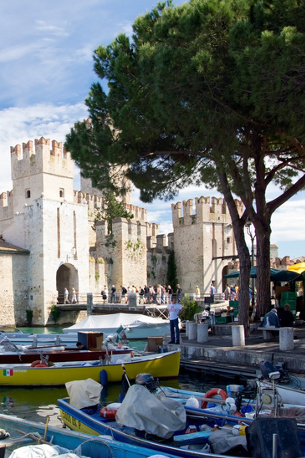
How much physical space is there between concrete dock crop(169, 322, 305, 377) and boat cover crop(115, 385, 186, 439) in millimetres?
4508

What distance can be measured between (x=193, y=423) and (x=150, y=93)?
26.0 feet

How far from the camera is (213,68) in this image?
1102cm

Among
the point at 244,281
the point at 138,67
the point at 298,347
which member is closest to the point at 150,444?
the point at 298,347

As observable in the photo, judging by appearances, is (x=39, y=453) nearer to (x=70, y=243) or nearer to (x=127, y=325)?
(x=127, y=325)

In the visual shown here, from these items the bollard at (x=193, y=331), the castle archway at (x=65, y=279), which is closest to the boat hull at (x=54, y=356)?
the bollard at (x=193, y=331)

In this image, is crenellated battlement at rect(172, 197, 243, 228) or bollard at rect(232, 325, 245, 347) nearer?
bollard at rect(232, 325, 245, 347)

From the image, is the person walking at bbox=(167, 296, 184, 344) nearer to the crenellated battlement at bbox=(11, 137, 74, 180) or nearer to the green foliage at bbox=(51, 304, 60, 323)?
the green foliage at bbox=(51, 304, 60, 323)

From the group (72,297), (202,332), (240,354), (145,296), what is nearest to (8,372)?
(202,332)

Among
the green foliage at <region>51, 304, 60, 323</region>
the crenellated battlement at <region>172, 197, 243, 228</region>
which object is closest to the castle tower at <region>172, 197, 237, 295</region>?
the crenellated battlement at <region>172, 197, 243, 228</region>

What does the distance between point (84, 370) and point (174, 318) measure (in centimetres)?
301

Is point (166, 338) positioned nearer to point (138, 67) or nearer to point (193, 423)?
point (138, 67)

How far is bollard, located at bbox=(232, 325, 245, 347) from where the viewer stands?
11.9 metres

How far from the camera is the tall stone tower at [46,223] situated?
31.3 m

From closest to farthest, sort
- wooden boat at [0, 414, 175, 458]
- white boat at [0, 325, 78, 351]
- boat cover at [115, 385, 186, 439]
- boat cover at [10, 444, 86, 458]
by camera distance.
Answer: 1. boat cover at [10, 444, 86, 458]
2. wooden boat at [0, 414, 175, 458]
3. boat cover at [115, 385, 186, 439]
4. white boat at [0, 325, 78, 351]
